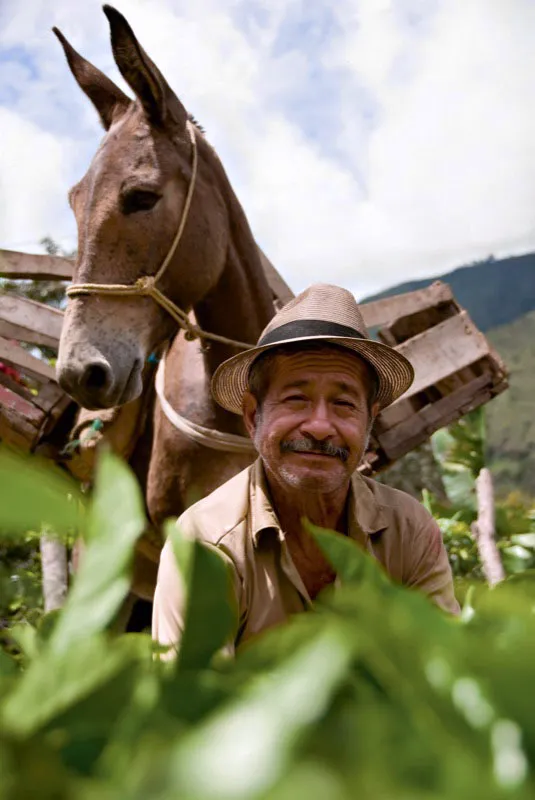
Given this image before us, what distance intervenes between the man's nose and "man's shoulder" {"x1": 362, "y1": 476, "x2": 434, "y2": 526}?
0.21 metres

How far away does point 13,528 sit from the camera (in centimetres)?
28

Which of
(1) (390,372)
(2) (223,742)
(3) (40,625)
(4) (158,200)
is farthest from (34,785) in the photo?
(4) (158,200)

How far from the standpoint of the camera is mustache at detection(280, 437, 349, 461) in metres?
1.69

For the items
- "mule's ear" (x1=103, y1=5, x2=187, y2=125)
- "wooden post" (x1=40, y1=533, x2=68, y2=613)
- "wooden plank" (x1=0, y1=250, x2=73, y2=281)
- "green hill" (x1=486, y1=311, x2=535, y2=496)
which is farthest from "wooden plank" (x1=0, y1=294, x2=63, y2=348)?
"green hill" (x1=486, y1=311, x2=535, y2=496)

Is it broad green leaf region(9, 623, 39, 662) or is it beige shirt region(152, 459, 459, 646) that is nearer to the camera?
broad green leaf region(9, 623, 39, 662)

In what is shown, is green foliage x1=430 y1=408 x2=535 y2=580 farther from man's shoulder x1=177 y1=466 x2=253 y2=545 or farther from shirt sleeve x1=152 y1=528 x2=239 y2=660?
shirt sleeve x1=152 y1=528 x2=239 y2=660

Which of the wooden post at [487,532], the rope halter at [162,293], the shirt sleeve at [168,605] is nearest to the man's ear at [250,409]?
the shirt sleeve at [168,605]

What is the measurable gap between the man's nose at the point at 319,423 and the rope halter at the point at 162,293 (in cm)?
96

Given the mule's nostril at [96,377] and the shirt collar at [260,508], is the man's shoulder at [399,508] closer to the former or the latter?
the shirt collar at [260,508]

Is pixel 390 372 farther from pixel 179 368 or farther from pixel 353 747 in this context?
pixel 353 747

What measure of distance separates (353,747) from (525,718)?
0.19 feet

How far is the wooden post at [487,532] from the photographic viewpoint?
2.55 metres

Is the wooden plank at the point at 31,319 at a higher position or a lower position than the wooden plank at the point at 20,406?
higher

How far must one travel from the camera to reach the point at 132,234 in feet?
8.41
